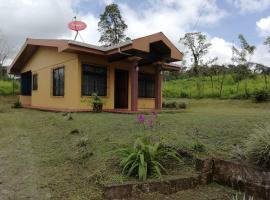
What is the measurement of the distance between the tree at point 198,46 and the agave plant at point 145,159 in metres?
28.4

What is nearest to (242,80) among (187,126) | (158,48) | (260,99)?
(260,99)

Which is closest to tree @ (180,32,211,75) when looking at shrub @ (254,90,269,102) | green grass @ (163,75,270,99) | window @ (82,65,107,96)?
green grass @ (163,75,270,99)

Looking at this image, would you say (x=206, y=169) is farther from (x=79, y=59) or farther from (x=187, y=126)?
(x=79, y=59)

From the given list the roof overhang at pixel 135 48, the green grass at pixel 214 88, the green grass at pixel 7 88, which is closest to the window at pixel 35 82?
the roof overhang at pixel 135 48

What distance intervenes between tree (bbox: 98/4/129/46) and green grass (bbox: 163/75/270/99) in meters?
8.25

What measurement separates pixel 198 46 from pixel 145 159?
97.4 ft

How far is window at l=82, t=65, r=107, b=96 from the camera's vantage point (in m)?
12.9

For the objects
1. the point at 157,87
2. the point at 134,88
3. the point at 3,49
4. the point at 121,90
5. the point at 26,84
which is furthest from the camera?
the point at 3,49

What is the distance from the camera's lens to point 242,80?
88.0 ft

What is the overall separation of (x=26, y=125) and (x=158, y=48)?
22.1ft

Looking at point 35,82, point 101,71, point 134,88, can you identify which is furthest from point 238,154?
point 35,82

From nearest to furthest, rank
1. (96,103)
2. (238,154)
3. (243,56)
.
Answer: (238,154) → (96,103) → (243,56)

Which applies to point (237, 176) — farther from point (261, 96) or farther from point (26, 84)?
point (26, 84)

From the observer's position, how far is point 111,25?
33031 millimetres
